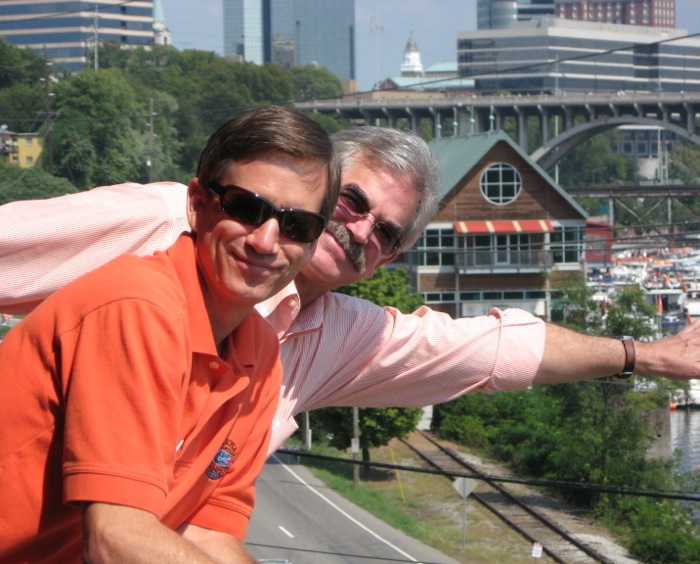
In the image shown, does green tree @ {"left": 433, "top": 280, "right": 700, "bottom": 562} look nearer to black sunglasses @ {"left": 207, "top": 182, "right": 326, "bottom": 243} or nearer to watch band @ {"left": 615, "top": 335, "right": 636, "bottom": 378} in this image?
watch band @ {"left": 615, "top": 335, "right": 636, "bottom": 378}

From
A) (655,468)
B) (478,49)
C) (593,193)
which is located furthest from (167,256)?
(478,49)

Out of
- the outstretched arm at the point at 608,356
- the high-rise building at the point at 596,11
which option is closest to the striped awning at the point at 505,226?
the outstretched arm at the point at 608,356

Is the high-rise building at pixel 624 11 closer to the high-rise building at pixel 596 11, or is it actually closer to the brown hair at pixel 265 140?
the high-rise building at pixel 596 11

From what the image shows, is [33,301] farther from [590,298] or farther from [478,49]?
[478,49]

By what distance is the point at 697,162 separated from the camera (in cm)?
7044

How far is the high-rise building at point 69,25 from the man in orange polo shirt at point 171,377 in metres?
96.8

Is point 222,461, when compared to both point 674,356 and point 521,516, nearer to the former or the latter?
point 674,356

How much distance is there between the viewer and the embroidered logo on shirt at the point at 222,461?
1596mm

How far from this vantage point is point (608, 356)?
2332 millimetres

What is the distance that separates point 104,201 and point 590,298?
18.4m

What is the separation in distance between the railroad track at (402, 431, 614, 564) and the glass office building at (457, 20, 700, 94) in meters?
A: 87.9

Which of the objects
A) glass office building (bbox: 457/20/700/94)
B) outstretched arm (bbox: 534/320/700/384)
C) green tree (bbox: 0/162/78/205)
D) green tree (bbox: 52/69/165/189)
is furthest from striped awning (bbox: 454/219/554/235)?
glass office building (bbox: 457/20/700/94)

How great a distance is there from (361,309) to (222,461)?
765mm

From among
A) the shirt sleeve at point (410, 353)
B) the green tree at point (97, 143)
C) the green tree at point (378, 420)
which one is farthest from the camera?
the green tree at point (97, 143)
